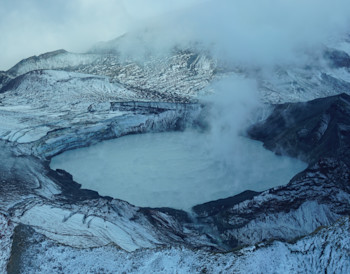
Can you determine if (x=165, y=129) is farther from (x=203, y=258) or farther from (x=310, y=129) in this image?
(x=203, y=258)

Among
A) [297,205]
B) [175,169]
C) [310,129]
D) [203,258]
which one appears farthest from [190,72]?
[203,258]

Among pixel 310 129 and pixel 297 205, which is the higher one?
pixel 310 129

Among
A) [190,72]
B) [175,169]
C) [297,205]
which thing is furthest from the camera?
[190,72]

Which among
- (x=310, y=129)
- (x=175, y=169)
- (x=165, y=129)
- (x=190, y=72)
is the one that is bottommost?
(x=175, y=169)

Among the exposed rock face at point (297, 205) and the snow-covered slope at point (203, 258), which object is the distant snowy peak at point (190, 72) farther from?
the snow-covered slope at point (203, 258)

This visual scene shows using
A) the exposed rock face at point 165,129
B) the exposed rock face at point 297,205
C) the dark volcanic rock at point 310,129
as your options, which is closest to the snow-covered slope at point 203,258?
the exposed rock face at point 165,129

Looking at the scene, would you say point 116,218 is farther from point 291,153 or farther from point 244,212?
point 291,153

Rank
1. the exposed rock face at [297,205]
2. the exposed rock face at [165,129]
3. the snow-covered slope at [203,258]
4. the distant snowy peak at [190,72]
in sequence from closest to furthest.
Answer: the snow-covered slope at [203,258]
the exposed rock face at [165,129]
the exposed rock face at [297,205]
the distant snowy peak at [190,72]

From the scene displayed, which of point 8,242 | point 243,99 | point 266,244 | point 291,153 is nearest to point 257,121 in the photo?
point 243,99
